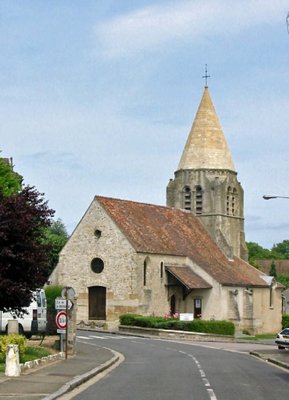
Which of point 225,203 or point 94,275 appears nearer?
point 94,275

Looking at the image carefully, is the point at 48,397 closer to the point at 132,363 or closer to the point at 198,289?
the point at 132,363

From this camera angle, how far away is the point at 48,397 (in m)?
17.4

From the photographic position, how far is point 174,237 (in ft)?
218

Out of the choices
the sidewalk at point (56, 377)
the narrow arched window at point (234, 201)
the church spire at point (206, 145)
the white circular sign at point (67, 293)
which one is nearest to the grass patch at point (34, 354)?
the sidewalk at point (56, 377)

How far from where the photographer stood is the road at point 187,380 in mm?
18562

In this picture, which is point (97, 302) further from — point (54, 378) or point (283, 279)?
point (283, 279)

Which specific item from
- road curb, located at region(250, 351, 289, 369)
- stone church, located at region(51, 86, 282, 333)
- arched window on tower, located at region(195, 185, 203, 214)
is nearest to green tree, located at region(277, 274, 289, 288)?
stone church, located at region(51, 86, 282, 333)

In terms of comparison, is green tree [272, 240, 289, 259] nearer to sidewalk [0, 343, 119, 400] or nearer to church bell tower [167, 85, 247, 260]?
church bell tower [167, 85, 247, 260]

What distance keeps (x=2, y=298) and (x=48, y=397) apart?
10.1 m

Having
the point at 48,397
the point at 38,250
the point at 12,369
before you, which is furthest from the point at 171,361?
the point at 48,397

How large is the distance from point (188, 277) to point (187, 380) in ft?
132

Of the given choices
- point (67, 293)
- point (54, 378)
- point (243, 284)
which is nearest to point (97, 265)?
point (243, 284)

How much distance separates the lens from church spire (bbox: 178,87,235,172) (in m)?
73.4

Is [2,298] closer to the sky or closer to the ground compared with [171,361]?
closer to the sky
